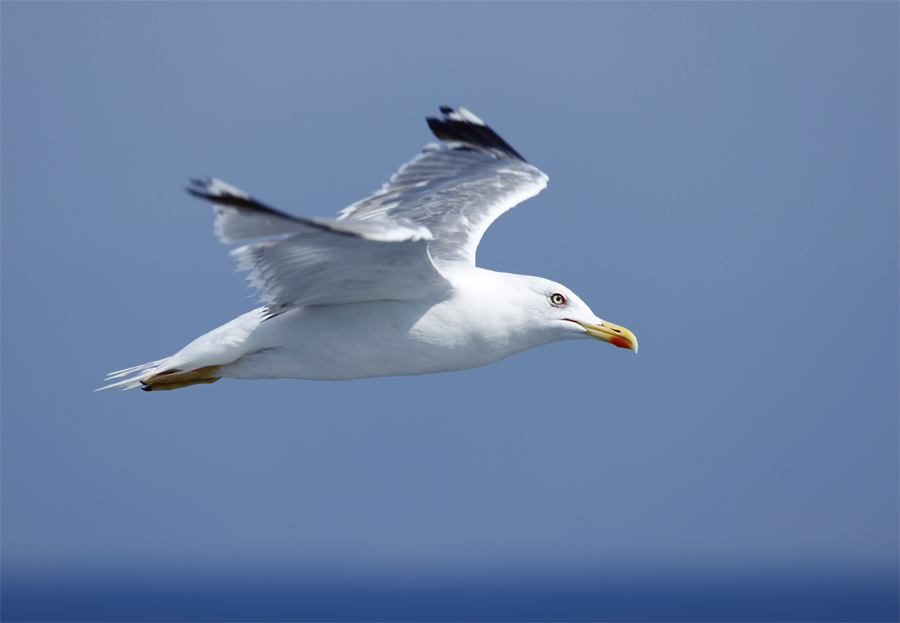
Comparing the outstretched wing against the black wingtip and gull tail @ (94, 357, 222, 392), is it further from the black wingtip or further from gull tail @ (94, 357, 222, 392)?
the black wingtip

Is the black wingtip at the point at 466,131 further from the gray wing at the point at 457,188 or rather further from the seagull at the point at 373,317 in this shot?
the seagull at the point at 373,317

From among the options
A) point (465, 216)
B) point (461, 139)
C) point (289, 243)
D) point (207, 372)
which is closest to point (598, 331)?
point (465, 216)

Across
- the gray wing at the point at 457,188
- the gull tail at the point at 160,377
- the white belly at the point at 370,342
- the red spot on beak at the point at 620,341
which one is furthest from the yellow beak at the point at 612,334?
the gull tail at the point at 160,377

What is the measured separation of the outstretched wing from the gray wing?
1.03m

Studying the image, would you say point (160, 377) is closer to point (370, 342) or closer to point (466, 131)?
point (370, 342)

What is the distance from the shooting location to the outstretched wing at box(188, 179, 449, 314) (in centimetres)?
401

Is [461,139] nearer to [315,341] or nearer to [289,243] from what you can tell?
[315,341]

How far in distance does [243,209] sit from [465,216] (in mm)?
3486

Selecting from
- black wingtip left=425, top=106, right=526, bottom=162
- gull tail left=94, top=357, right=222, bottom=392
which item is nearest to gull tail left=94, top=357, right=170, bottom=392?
gull tail left=94, top=357, right=222, bottom=392

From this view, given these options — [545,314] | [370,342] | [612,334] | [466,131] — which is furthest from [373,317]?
[466,131]

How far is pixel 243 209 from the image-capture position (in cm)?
397

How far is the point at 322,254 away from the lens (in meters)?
4.83

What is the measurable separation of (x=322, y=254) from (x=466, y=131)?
4.17m

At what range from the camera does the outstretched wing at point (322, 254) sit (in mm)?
4008
